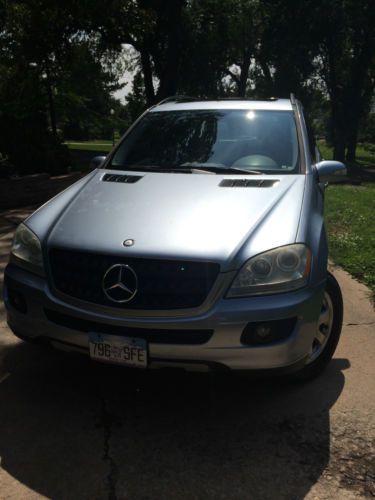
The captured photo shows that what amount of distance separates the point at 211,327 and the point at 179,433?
65cm

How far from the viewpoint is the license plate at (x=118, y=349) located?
110 inches

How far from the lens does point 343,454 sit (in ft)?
8.97

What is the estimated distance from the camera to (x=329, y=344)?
11.4 ft

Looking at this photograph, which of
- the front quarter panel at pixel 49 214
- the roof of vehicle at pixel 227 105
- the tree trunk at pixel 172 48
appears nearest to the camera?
the front quarter panel at pixel 49 214

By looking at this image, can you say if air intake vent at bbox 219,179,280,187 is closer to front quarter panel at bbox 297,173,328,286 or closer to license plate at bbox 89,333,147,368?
front quarter panel at bbox 297,173,328,286

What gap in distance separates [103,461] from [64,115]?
72.0 ft

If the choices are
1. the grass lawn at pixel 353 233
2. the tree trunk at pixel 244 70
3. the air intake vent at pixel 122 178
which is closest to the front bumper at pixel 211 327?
the air intake vent at pixel 122 178

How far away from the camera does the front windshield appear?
4.04 m

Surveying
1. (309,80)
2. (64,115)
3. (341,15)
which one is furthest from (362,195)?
(309,80)

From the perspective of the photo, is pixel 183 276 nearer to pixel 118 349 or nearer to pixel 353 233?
pixel 118 349

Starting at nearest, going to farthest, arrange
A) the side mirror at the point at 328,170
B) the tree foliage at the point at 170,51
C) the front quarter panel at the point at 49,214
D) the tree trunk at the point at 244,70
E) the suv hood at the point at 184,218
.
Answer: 1. the suv hood at the point at 184,218
2. the front quarter panel at the point at 49,214
3. the side mirror at the point at 328,170
4. the tree foliage at the point at 170,51
5. the tree trunk at the point at 244,70

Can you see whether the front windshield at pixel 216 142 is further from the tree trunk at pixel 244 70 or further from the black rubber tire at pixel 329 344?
the tree trunk at pixel 244 70

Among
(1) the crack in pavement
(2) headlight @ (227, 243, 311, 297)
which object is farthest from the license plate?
(2) headlight @ (227, 243, 311, 297)

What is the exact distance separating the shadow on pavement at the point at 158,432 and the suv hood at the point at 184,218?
688 millimetres
